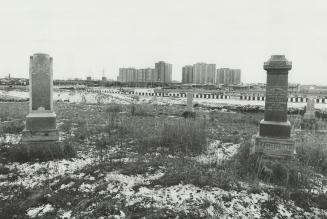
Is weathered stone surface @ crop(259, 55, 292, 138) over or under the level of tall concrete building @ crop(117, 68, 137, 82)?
under

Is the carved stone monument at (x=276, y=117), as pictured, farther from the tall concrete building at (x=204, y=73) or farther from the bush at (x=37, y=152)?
the tall concrete building at (x=204, y=73)

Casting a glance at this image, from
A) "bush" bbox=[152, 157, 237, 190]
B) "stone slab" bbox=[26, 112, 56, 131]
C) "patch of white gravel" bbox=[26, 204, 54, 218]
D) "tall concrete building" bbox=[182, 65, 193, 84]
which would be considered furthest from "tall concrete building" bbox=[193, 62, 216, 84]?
"patch of white gravel" bbox=[26, 204, 54, 218]

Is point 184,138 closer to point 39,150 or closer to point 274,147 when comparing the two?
point 274,147

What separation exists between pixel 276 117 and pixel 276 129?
284 mm

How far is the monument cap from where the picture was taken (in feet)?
19.4

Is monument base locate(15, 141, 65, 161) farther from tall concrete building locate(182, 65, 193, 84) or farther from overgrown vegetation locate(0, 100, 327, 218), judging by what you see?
tall concrete building locate(182, 65, 193, 84)

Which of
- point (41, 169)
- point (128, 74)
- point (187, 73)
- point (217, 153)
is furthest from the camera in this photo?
point (128, 74)

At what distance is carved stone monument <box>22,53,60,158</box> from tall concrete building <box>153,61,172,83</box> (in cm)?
13141

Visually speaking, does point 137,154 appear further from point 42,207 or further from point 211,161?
point 42,207

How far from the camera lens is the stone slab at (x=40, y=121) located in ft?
20.2

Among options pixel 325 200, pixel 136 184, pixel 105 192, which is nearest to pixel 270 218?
pixel 325 200

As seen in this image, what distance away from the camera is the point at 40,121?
6.21 meters

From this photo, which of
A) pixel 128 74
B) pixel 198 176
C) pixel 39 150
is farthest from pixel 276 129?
pixel 128 74

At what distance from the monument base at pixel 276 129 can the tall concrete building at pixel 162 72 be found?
132m
